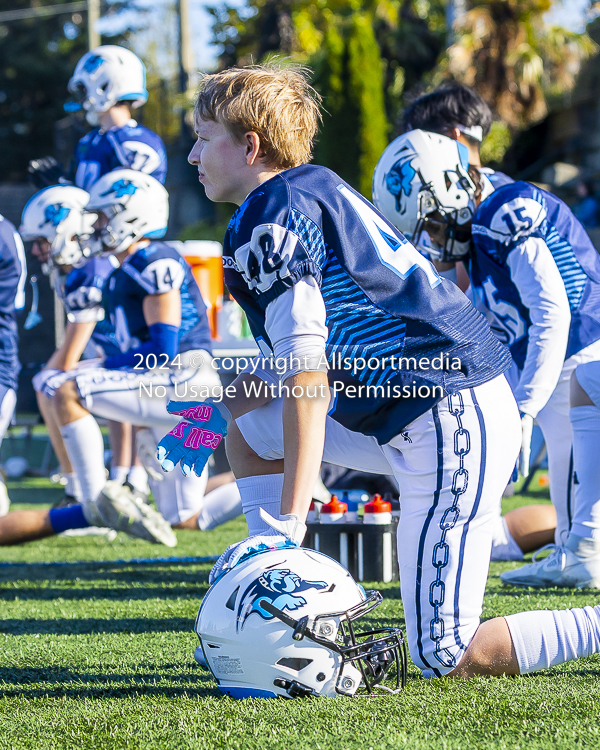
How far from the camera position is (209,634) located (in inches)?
83.0

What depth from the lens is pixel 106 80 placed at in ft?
21.6

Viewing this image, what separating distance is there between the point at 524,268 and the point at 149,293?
6.88ft

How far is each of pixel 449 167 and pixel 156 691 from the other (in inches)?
81.0

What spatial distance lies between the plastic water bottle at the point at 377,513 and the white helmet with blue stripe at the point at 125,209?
2.15m

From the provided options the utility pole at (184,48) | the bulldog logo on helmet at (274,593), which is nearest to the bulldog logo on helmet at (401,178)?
the bulldog logo on helmet at (274,593)

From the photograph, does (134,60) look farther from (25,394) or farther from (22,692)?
(25,394)

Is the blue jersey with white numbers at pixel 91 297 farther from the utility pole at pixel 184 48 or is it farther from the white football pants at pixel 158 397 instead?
the utility pole at pixel 184 48

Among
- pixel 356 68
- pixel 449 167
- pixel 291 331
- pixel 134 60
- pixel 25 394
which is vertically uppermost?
pixel 356 68

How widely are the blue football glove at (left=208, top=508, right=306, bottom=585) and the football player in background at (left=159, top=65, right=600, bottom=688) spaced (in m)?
0.01

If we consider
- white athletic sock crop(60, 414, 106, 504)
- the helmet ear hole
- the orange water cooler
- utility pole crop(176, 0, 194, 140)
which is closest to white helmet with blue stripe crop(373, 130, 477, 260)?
the helmet ear hole

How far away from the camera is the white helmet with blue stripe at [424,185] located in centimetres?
332

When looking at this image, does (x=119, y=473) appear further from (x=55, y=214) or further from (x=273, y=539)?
(x=273, y=539)

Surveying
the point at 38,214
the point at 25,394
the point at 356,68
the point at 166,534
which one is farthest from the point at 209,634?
the point at 356,68

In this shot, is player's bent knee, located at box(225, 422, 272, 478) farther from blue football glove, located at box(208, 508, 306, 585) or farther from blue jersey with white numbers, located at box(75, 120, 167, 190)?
blue jersey with white numbers, located at box(75, 120, 167, 190)
